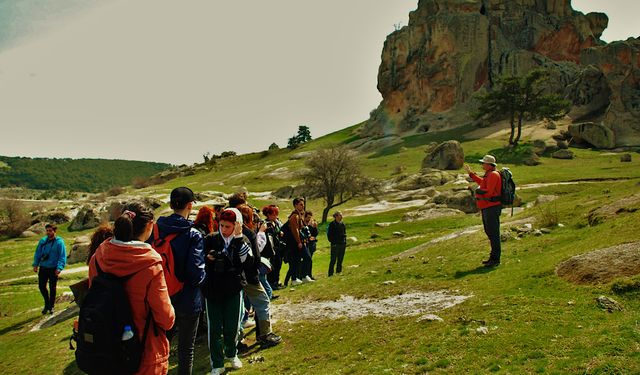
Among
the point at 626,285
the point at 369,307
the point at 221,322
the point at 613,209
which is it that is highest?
the point at 221,322

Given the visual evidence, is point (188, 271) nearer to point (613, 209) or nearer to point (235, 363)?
point (235, 363)

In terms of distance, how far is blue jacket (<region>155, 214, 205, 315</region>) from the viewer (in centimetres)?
664

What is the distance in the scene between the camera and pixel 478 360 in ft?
21.0

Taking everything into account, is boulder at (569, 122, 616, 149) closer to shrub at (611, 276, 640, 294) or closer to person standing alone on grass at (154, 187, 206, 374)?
shrub at (611, 276, 640, 294)

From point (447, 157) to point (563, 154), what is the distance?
1562cm

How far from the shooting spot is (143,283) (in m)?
5.15

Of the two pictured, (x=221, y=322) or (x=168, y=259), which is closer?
(x=168, y=259)

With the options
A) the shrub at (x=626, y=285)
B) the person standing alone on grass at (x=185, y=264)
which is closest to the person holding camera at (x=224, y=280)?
the person standing alone on grass at (x=185, y=264)

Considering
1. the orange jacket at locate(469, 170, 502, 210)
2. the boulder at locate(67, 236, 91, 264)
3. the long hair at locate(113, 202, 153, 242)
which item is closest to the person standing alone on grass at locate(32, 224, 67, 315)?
the long hair at locate(113, 202, 153, 242)

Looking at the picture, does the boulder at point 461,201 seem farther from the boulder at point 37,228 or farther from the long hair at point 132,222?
the boulder at point 37,228

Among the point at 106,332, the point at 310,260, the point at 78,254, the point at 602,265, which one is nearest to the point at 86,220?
the point at 78,254

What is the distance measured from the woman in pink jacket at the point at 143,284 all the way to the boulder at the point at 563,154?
6987 cm

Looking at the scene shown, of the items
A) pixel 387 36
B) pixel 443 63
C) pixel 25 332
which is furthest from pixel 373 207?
pixel 387 36

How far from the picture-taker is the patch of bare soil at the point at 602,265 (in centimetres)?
841
